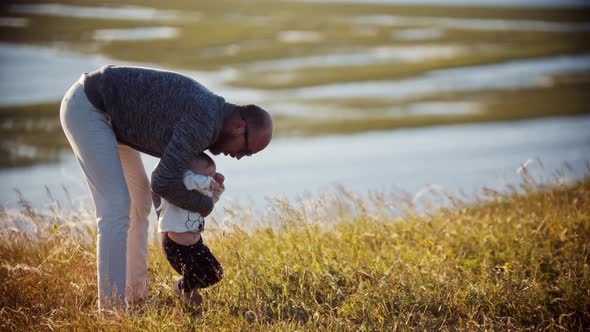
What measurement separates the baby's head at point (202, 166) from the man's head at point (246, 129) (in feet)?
0.67

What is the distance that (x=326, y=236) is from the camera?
739 cm

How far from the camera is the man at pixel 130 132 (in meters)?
4.93

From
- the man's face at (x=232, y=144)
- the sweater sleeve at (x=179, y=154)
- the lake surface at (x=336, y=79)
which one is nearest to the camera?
the sweater sleeve at (x=179, y=154)

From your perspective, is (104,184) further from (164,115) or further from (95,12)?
(95,12)

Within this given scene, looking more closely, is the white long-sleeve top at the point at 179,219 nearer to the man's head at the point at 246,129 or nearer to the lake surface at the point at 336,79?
the man's head at the point at 246,129

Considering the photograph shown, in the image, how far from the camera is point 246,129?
16.5 feet

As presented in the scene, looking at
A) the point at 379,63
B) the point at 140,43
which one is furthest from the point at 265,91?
the point at 140,43

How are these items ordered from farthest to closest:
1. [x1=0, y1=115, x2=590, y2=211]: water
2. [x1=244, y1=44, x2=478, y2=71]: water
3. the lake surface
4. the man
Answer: [x1=244, y1=44, x2=478, y2=71]: water
the lake surface
[x1=0, y1=115, x2=590, y2=211]: water
the man

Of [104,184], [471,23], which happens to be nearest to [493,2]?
[471,23]

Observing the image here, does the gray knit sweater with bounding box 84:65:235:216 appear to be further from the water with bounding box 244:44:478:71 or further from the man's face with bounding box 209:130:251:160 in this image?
the water with bounding box 244:44:478:71

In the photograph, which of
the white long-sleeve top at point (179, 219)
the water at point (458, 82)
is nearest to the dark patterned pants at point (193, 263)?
the white long-sleeve top at point (179, 219)

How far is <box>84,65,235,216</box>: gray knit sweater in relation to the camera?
484 centimetres

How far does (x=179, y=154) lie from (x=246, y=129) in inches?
19.1

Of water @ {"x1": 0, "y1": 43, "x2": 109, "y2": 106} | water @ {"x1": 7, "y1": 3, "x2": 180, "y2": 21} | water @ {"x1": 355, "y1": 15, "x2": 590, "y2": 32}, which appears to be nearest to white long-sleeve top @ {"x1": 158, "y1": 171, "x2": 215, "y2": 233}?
water @ {"x1": 0, "y1": 43, "x2": 109, "y2": 106}
